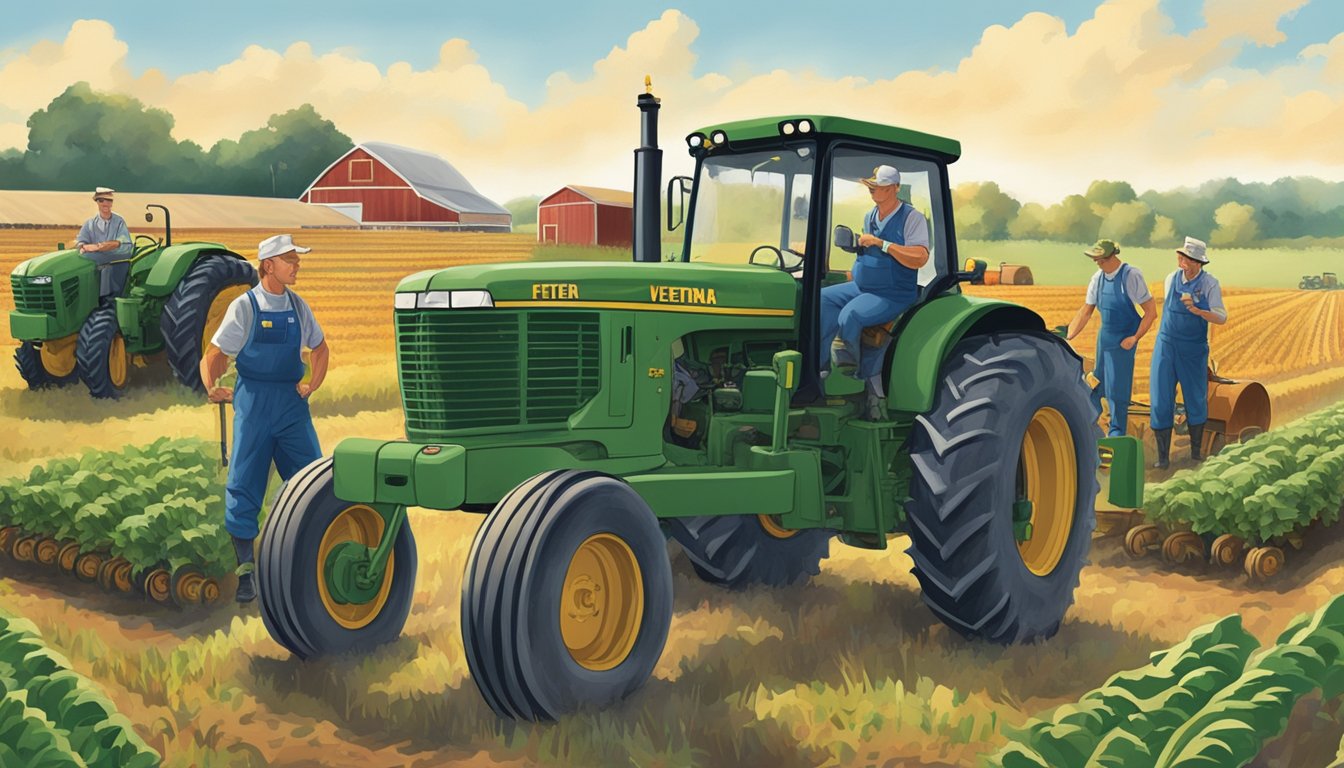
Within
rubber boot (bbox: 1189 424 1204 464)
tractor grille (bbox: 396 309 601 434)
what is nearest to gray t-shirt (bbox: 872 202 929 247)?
tractor grille (bbox: 396 309 601 434)

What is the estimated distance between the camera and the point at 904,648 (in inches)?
226

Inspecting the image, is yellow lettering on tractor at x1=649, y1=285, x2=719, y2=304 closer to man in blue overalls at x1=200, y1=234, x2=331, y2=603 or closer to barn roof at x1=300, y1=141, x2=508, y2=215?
man in blue overalls at x1=200, y1=234, x2=331, y2=603

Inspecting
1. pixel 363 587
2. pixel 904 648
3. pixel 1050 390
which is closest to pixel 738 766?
pixel 904 648

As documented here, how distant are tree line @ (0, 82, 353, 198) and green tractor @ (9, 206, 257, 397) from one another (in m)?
28.8

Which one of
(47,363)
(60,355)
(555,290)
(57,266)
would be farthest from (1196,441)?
(47,363)

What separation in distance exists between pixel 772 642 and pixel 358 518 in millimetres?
1933

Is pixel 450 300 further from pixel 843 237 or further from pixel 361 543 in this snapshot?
pixel 843 237

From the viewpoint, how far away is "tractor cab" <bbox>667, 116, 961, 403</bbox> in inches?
234

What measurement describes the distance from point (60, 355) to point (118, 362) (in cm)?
73

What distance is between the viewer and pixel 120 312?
1406 cm

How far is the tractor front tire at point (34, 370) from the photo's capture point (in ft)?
47.9

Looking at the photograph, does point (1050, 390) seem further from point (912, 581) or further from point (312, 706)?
point (312, 706)

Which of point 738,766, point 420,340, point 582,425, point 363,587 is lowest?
point 738,766

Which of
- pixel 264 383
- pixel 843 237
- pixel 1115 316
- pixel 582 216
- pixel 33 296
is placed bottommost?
pixel 264 383
